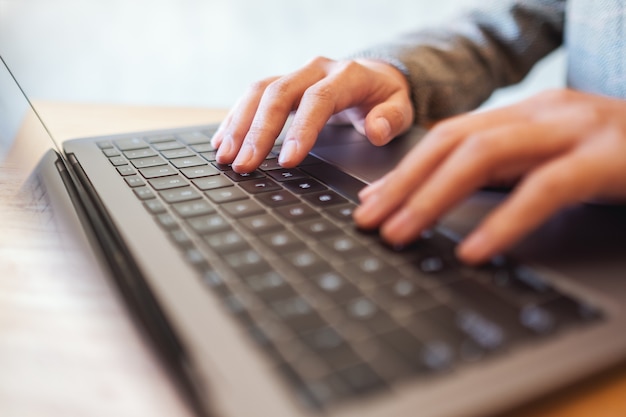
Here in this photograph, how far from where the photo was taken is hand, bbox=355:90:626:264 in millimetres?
317

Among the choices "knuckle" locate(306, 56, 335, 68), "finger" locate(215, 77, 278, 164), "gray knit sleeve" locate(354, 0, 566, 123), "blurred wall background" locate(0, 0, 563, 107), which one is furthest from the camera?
"blurred wall background" locate(0, 0, 563, 107)

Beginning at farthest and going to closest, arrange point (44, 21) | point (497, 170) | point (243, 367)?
point (44, 21)
point (497, 170)
point (243, 367)

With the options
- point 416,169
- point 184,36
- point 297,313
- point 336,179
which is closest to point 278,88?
point 336,179

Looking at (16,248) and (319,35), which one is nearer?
(16,248)

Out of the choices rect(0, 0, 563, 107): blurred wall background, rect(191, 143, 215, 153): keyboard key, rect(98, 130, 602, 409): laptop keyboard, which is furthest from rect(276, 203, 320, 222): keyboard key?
rect(0, 0, 563, 107): blurred wall background

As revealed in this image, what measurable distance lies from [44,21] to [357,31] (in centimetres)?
95

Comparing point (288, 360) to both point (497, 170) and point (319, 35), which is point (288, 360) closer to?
point (497, 170)

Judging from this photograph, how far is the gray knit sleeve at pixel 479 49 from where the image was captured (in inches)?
31.0

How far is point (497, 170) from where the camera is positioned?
13.9 inches

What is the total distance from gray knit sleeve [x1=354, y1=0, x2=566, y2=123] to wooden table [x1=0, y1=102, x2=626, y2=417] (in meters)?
0.55

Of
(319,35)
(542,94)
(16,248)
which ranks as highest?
(542,94)

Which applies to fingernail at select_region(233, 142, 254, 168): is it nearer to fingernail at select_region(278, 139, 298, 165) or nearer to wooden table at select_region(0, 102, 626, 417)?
fingernail at select_region(278, 139, 298, 165)

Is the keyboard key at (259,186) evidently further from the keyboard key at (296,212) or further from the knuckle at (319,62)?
the knuckle at (319,62)

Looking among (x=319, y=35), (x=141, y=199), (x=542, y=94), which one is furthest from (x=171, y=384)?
(x=319, y=35)
